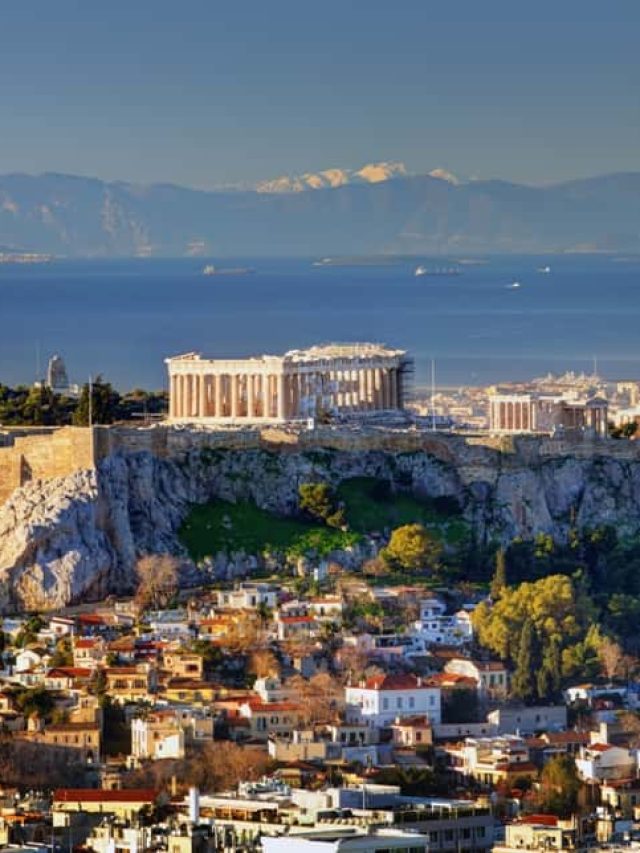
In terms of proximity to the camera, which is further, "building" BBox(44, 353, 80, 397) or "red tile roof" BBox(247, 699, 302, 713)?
"building" BBox(44, 353, 80, 397)

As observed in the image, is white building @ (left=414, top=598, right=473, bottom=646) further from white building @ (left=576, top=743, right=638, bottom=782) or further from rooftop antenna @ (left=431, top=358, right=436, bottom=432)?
rooftop antenna @ (left=431, top=358, right=436, bottom=432)

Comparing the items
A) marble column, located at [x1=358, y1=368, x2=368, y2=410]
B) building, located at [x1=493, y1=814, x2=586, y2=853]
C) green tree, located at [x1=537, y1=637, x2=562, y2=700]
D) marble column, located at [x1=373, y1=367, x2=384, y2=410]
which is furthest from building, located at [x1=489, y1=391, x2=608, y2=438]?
building, located at [x1=493, y1=814, x2=586, y2=853]

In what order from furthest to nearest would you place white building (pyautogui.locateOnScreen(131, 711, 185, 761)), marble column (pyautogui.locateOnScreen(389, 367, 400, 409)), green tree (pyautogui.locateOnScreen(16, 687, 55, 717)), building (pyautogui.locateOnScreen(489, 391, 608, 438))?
marble column (pyautogui.locateOnScreen(389, 367, 400, 409)) → building (pyautogui.locateOnScreen(489, 391, 608, 438)) → green tree (pyautogui.locateOnScreen(16, 687, 55, 717)) → white building (pyautogui.locateOnScreen(131, 711, 185, 761))

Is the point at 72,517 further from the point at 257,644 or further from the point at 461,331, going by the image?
the point at 461,331

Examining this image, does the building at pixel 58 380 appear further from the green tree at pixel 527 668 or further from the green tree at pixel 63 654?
the green tree at pixel 527 668

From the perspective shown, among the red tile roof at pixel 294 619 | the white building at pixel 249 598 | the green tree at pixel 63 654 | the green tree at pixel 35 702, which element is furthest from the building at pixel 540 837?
the white building at pixel 249 598

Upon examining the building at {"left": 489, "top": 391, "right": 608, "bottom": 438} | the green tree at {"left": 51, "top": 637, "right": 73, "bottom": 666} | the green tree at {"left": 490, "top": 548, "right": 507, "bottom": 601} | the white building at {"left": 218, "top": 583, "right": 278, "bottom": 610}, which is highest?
the building at {"left": 489, "top": 391, "right": 608, "bottom": 438}

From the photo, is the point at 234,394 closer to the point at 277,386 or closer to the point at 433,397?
the point at 277,386
